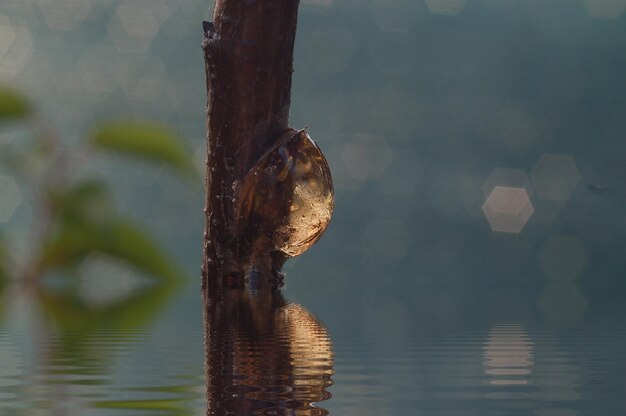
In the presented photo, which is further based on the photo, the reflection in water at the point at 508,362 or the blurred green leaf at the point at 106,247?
the blurred green leaf at the point at 106,247

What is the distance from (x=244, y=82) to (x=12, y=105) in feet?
4.81

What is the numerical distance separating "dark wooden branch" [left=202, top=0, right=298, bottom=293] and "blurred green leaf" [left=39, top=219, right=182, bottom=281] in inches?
39.7

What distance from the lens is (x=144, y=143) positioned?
2191mm

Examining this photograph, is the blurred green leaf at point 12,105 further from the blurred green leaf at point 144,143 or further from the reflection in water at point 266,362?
the reflection in water at point 266,362

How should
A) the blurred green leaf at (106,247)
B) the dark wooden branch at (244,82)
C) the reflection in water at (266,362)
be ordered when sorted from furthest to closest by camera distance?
1. the blurred green leaf at (106,247)
2. the dark wooden branch at (244,82)
3. the reflection in water at (266,362)

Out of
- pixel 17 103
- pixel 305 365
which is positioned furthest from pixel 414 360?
pixel 17 103

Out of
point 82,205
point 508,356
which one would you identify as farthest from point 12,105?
point 508,356

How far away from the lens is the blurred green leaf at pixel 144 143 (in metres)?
2.16

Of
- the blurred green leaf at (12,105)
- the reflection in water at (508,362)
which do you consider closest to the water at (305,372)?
the reflection in water at (508,362)

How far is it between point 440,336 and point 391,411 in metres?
0.33

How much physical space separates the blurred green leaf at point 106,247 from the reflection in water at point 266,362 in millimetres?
1297

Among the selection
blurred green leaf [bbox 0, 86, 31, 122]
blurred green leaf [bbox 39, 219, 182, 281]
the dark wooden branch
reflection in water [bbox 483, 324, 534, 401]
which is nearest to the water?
reflection in water [bbox 483, 324, 534, 401]

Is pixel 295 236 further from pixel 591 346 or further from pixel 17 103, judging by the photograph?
pixel 17 103

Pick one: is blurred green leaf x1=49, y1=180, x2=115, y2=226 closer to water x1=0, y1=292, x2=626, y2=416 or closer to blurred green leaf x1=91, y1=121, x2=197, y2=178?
blurred green leaf x1=91, y1=121, x2=197, y2=178
